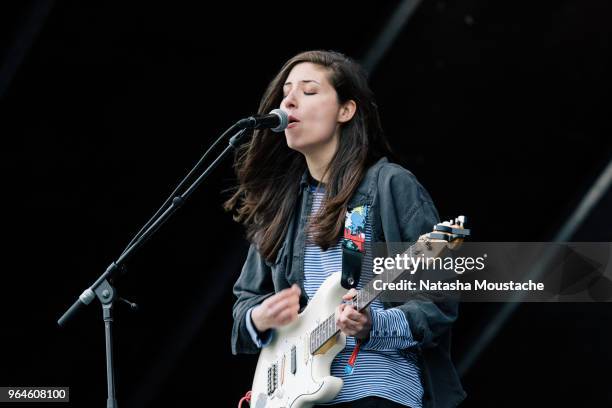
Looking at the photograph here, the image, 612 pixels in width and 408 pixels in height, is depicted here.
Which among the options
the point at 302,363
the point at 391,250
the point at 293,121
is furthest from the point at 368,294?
the point at 293,121

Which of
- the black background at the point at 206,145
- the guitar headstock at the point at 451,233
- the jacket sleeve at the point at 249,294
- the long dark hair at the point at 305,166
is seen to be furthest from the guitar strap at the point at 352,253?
the black background at the point at 206,145

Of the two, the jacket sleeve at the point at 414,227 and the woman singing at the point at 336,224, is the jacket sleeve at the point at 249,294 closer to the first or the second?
the woman singing at the point at 336,224

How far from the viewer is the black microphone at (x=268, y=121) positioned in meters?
2.44

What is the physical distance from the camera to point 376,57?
158 inches

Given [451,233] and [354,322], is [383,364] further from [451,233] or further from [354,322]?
[451,233]

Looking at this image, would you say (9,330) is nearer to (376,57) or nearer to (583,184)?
(376,57)

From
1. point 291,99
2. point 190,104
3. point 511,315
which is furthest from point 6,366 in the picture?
point 511,315

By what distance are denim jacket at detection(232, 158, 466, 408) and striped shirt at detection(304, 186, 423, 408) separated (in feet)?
0.09

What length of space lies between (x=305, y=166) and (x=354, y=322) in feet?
2.71

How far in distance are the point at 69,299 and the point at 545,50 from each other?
7.67 ft

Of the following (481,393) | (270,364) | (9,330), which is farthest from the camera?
(481,393)

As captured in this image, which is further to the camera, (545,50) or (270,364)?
(545,50)

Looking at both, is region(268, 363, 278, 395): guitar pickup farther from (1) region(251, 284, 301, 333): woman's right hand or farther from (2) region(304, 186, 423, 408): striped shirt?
(2) region(304, 186, 423, 408): striped shirt

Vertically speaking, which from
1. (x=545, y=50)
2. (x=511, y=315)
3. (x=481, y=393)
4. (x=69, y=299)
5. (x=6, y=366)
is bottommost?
(x=6, y=366)
